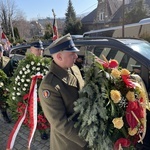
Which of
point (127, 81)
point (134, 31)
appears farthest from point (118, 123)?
point (134, 31)

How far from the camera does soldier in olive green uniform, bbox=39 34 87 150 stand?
1.67 meters

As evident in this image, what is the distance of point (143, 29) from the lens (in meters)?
12.5

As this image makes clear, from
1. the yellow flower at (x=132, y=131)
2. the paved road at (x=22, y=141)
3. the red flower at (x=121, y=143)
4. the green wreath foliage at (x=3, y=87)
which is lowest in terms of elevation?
the paved road at (x=22, y=141)

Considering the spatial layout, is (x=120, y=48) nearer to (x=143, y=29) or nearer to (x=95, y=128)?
(x=95, y=128)

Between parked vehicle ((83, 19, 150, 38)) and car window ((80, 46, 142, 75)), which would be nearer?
car window ((80, 46, 142, 75))

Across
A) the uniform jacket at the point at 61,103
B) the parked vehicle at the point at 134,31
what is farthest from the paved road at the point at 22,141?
the parked vehicle at the point at 134,31

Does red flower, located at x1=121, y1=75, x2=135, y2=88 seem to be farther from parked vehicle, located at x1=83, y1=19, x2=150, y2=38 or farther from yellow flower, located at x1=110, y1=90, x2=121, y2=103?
parked vehicle, located at x1=83, y1=19, x2=150, y2=38

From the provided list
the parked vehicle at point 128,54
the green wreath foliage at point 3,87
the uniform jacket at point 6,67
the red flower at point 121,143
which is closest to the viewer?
the red flower at point 121,143

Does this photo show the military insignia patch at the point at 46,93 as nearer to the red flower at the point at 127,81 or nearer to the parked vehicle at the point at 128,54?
the red flower at the point at 127,81

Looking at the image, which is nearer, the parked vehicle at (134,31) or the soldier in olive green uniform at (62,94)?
the soldier in olive green uniform at (62,94)

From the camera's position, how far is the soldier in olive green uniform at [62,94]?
1.67 meters

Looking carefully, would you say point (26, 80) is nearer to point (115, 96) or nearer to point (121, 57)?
point (121, 57)

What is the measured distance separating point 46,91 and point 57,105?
0.51 feet

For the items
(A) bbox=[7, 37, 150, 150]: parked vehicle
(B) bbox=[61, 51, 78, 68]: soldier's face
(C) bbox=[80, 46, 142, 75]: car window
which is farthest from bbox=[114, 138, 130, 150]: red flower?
(C) bbox=[80, 46, 142, 75]: car window
